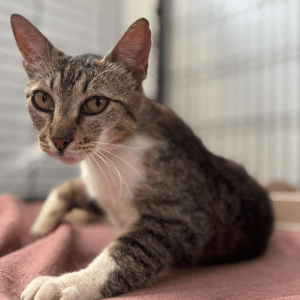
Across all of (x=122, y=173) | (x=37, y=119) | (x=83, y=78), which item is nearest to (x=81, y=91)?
(x=83, y=78)

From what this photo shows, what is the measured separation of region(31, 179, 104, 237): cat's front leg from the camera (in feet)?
3.87

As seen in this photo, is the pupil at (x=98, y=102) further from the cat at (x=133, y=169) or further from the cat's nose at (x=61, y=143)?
the cat's nose at (x=61, y=143)

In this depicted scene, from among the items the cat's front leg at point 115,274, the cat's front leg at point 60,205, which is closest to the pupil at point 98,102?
the cat's front leg at point 115,274

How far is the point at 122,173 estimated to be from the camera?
3.18ft

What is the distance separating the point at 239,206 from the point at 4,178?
1863 millimetres

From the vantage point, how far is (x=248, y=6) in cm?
260

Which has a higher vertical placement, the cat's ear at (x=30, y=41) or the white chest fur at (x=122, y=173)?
the cat's ear at (x=30, y=41)

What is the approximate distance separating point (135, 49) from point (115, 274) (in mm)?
607

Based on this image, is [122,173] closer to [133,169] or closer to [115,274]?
[133,169]

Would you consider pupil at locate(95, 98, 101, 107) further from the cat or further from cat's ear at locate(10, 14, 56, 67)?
cat's ear at locate(10, 14, 56, 67)

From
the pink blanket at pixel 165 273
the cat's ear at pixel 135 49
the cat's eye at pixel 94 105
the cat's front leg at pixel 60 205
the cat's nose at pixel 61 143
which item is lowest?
the pink blanket at pixel 165 273

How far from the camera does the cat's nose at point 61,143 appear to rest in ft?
2.59

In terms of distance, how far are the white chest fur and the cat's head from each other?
4cm

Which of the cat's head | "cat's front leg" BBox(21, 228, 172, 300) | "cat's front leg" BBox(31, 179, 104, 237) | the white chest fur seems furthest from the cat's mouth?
"cat's front leg" BBox(31, 179, 104, 237)
